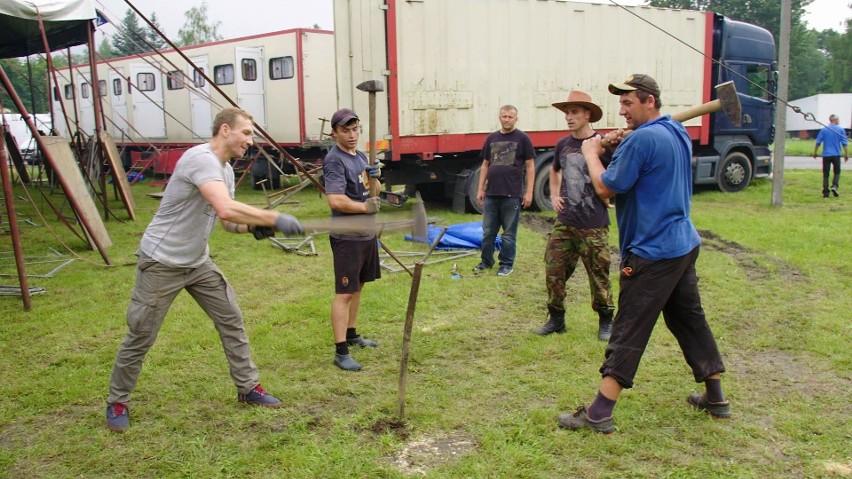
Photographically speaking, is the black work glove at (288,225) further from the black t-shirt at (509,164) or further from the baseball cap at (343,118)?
the black t-shirt at (509,164)

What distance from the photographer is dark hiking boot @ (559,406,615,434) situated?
3316mm

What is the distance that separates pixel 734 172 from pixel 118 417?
12.5m

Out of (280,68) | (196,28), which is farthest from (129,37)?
(196,28)

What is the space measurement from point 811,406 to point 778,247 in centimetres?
472

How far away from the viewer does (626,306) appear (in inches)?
129

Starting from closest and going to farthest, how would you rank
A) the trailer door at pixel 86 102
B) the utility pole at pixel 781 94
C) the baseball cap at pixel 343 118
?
the baseball cap at pixel 343 118 < the utility pole at pixel 781 94 < the trailer door at pixel 86 102

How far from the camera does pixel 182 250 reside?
3.35 m

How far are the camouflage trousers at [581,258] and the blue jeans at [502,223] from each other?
74.6 inches

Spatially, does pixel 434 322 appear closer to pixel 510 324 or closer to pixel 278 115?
pixel 510 324

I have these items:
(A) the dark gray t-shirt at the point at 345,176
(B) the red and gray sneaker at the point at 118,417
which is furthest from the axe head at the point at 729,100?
Answer: (B) the red and gray sneaker at the point at 118,417

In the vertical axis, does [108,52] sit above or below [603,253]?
above

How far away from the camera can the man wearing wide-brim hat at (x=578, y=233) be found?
15.3ft

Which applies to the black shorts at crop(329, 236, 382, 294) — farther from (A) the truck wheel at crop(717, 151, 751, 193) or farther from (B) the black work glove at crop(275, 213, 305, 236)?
(A) the truck wheel at crop(717, 151, 751, 193)

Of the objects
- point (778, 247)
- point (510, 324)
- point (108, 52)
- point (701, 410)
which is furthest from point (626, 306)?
point (108, 52)
